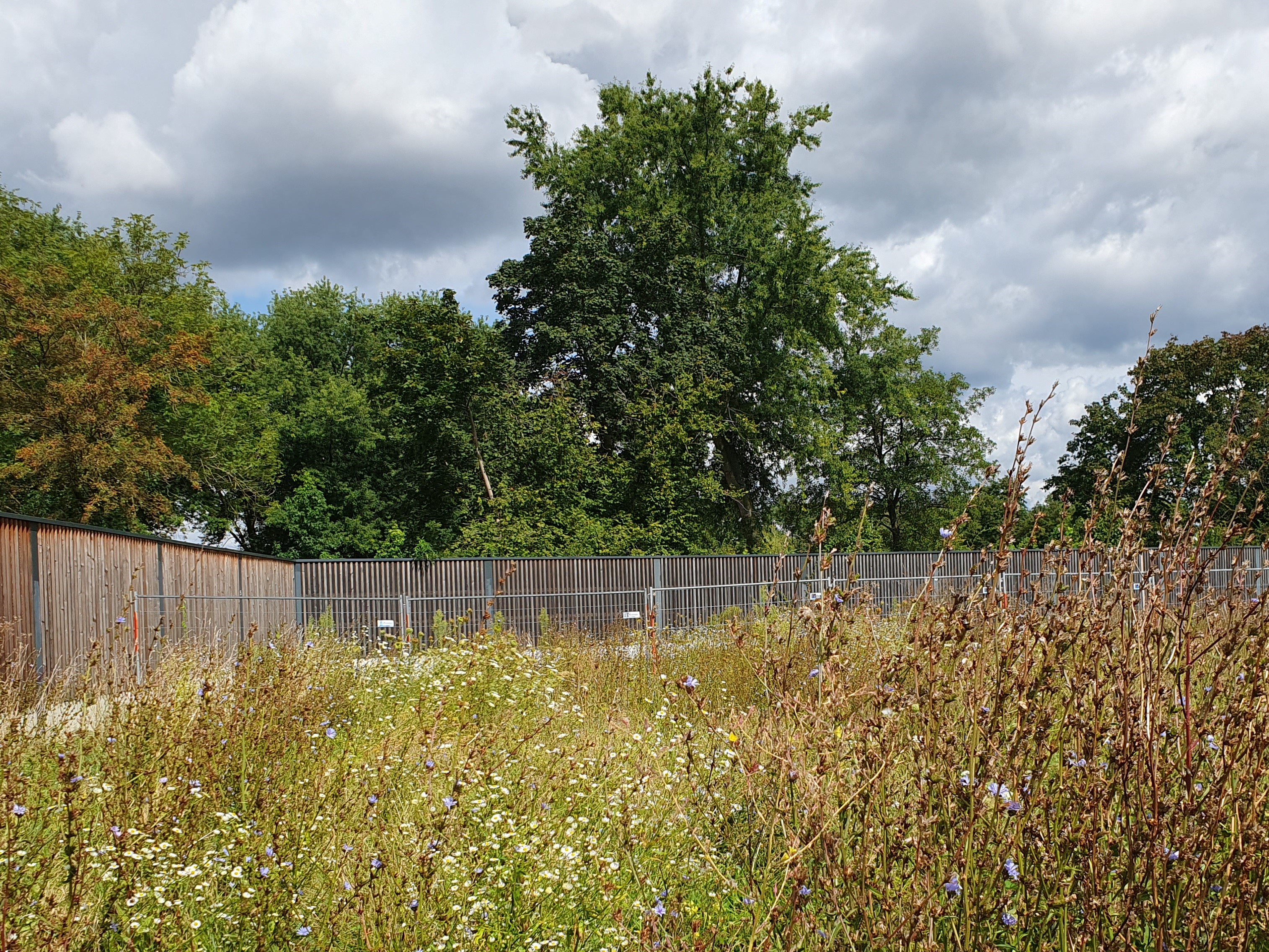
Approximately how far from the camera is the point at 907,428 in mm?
31719

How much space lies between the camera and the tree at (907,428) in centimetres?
2942

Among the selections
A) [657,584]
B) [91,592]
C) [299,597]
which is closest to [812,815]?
[91,592]

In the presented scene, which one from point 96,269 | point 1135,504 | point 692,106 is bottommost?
point 1135,504

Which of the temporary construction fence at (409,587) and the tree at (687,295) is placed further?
the tree at (687,295)

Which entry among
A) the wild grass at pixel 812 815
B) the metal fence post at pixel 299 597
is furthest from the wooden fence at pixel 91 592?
the metal fence post at pixel 299 597

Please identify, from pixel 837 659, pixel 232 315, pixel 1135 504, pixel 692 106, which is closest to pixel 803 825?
pixel 837 659

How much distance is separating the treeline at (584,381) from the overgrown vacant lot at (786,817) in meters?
20.6

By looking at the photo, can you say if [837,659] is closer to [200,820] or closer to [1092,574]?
[1092,574]

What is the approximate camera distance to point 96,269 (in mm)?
26406

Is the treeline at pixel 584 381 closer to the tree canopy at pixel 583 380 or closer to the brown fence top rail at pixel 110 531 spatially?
the tree canopy at pixel 583 380

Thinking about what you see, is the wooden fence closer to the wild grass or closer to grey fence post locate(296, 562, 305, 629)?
the wild grass

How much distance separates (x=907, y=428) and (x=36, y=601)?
89.3 ft

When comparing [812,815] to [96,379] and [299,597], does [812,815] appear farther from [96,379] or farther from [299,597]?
[96,379]

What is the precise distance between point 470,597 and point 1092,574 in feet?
61.4
